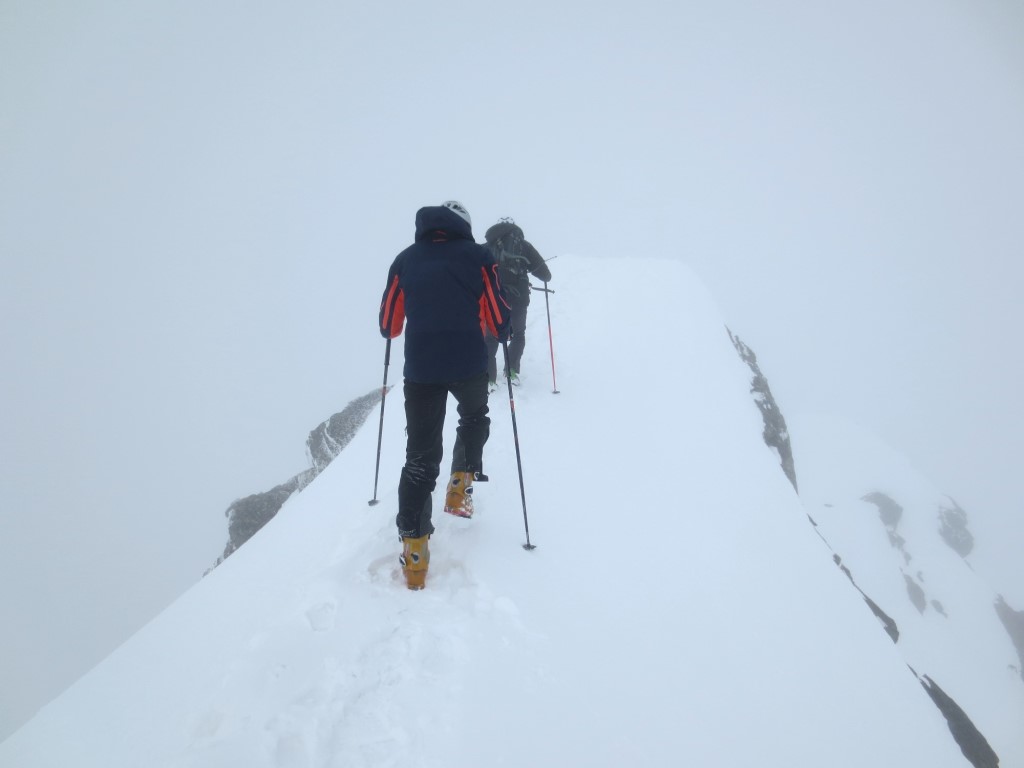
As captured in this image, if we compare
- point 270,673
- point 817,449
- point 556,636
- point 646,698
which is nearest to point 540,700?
point 556,636

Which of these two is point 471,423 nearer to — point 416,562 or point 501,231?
point 416,562

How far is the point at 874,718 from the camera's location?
4121mm

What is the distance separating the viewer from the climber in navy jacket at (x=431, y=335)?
407cm

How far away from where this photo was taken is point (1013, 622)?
29219 mm

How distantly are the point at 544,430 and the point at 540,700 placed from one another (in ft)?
14.6

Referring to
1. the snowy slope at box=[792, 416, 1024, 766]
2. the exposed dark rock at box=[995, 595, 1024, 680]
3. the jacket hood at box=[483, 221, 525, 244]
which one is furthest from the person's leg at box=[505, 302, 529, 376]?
the exposed dark rock at box=[995, 595, 1024, 680]

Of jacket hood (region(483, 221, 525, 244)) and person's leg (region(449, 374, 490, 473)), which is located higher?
jacket hood (region(483, 221, 525, 244))

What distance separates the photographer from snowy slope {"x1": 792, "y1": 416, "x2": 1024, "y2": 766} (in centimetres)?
2139

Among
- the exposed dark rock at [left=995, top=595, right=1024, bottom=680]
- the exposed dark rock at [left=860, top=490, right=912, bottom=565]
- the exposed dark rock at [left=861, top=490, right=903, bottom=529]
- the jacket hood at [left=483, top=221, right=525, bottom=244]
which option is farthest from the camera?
the exposed dark rock at [left=861, top=490, right=903, bottom=529]

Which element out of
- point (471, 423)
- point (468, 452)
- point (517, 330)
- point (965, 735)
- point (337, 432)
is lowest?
point (337, 432)

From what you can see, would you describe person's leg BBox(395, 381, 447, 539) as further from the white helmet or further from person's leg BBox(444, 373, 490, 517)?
the white helmet

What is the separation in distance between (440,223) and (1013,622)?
44.4 m

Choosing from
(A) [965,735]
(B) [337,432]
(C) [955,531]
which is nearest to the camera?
(A) [965,735]

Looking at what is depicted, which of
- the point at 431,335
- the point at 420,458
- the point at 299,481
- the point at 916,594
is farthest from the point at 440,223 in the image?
the point at 916,594
